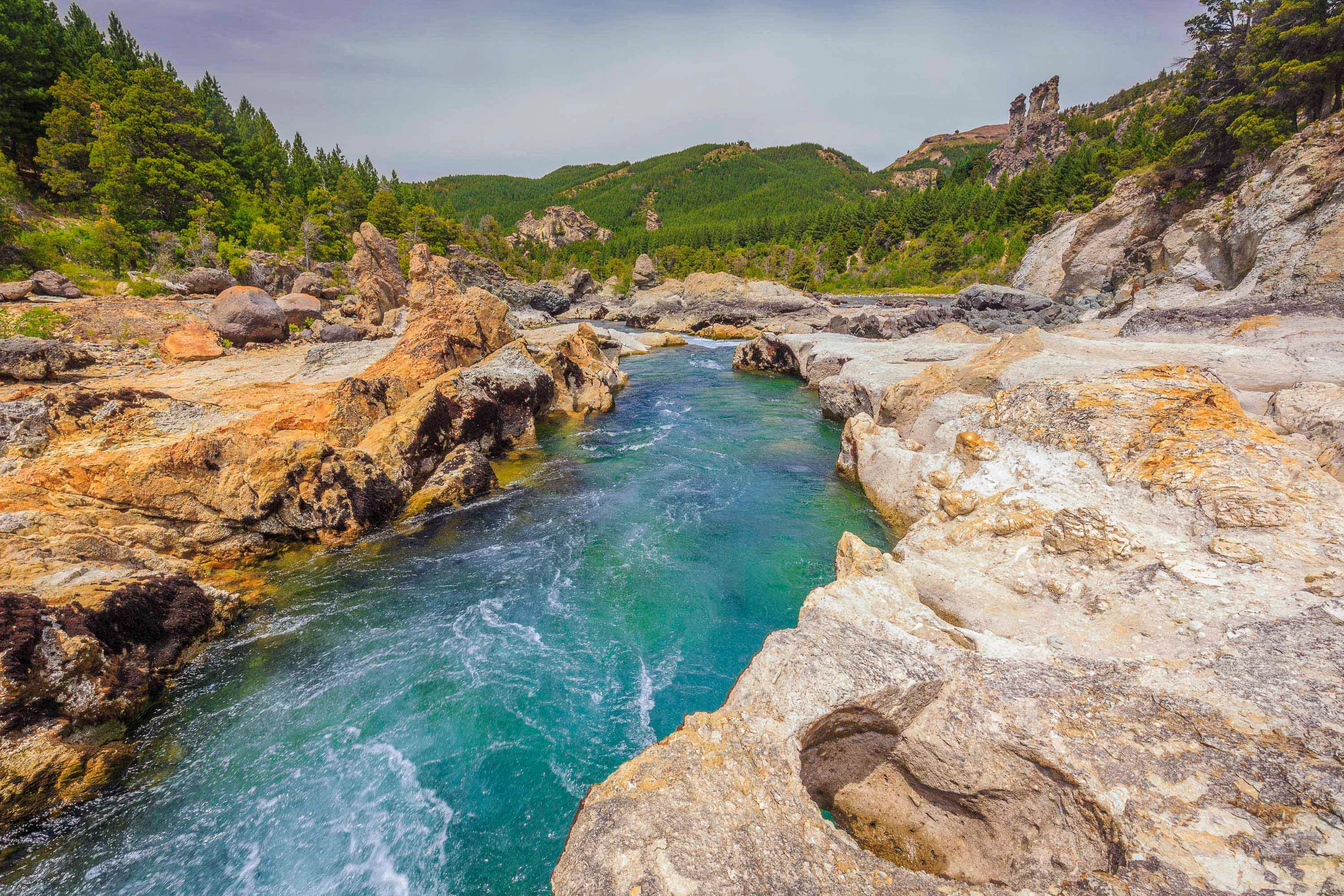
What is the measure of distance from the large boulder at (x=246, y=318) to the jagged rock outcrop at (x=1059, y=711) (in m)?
26.5

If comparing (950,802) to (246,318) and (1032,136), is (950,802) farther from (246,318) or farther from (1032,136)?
(1032,136)

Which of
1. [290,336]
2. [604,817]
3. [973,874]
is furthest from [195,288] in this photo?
[973,874]

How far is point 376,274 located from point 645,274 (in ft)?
248

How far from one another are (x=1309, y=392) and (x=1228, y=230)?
20.2m

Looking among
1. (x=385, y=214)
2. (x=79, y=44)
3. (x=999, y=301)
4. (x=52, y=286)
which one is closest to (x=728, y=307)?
(x=999, y=301)

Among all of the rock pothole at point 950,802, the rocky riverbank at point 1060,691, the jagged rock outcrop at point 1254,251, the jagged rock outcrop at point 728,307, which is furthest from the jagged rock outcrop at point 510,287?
the rock pothole at point 950,802

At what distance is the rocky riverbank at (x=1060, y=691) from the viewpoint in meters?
3.43

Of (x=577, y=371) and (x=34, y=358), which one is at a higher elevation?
(x=34, y=358)

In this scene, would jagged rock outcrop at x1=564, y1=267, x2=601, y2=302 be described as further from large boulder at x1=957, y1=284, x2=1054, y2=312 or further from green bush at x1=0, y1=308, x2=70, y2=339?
green bush at x1=0, y1=308, x2=70, y2=339

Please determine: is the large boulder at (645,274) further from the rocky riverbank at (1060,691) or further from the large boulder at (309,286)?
the rocky riverbank at (1060,691)

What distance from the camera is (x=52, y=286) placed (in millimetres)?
22125

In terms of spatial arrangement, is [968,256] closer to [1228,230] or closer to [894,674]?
[1228,230]

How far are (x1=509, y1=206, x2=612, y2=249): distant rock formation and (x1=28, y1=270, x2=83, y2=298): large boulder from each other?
15535cm

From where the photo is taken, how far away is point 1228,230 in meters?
21.4
